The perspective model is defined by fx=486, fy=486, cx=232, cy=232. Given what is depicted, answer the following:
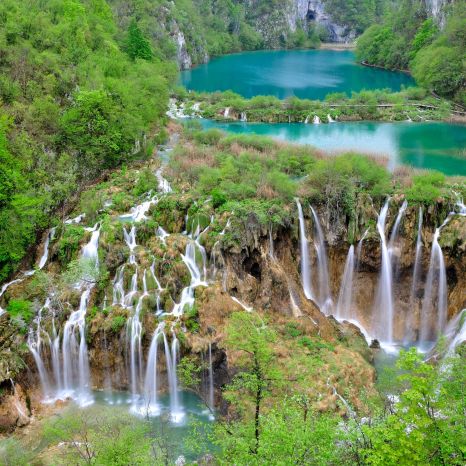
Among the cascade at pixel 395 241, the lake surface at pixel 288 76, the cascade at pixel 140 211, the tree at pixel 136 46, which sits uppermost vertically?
the tree at pixel 136 46

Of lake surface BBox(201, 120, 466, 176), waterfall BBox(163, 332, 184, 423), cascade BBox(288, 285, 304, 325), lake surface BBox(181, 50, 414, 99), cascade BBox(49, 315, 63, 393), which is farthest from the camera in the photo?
lake surface BBox(181, 50, 414, 99)

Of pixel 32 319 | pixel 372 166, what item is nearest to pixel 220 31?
pixel 372 166

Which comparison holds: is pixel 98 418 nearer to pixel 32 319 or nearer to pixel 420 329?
pixel 32 319

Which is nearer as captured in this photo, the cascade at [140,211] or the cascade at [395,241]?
the cascade at [395,241]

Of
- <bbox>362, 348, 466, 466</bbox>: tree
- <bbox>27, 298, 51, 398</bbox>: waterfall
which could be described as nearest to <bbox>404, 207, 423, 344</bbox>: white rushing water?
<bbox>362, 348, 466, 466</bbox>: tree

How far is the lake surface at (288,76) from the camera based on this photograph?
78750mm

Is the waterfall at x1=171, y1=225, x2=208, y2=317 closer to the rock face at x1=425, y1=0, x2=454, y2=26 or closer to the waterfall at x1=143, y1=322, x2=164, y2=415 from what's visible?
the waterfall at x1=143, y1=322, x2=164, y2=415

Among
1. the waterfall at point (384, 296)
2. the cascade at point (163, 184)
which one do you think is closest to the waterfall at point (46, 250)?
the cascade at point (163, 184)

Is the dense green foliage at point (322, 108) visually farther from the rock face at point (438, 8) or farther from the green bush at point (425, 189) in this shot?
the rock face at point (438, 8)

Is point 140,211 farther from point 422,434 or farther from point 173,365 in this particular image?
point 422,434

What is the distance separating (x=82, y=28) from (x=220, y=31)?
9764 centimetres

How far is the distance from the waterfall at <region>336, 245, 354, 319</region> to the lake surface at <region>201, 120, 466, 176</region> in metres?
12.9

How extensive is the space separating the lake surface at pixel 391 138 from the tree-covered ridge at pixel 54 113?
14207mm

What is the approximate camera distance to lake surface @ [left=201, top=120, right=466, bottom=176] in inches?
1506
